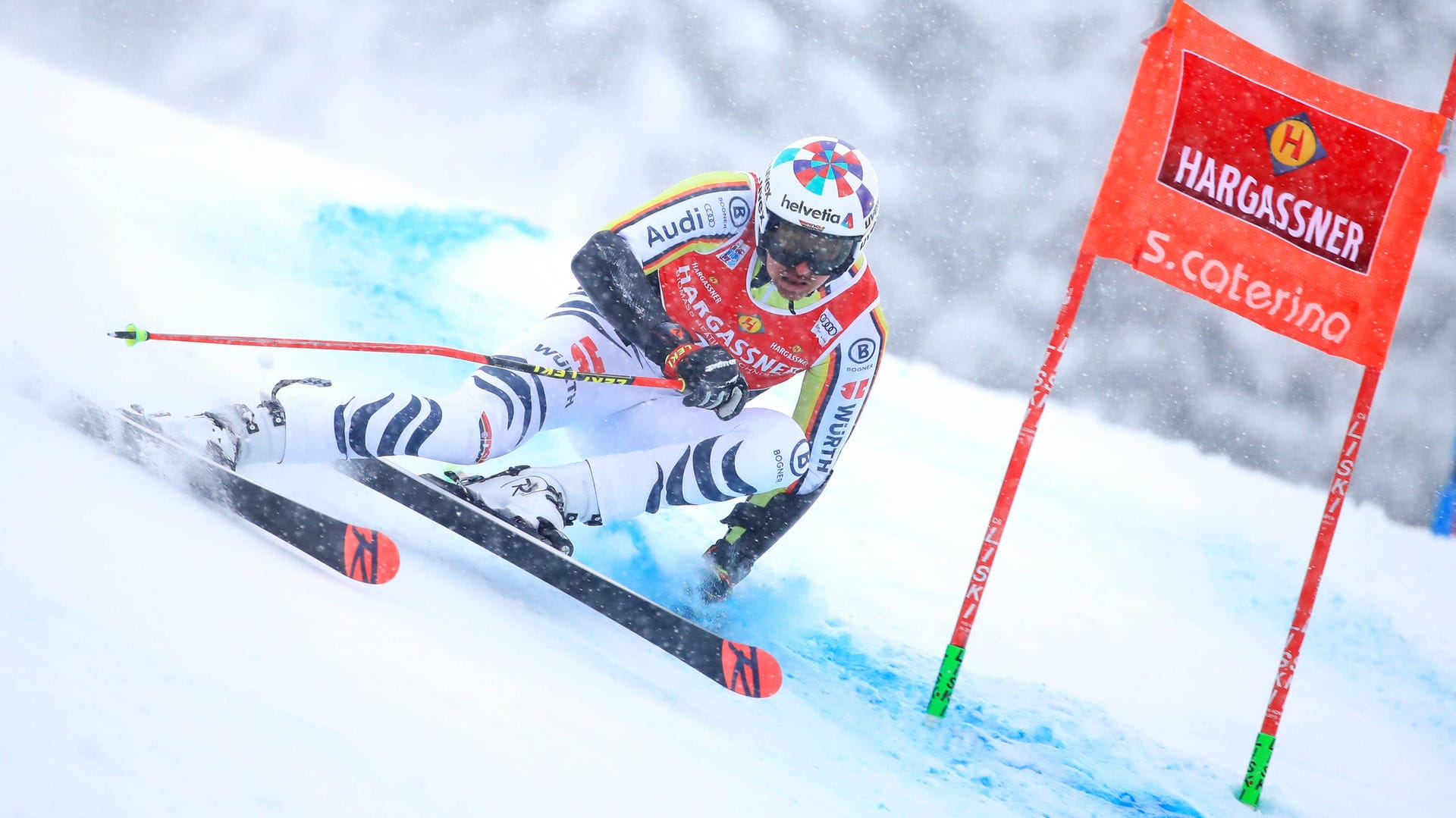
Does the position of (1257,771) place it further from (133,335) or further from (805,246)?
(133,335)

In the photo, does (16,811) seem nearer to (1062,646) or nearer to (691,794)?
(691,794)

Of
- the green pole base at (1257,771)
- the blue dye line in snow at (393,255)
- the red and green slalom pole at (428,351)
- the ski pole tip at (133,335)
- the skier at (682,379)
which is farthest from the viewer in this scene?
the blue dye line in snow at (393,255)

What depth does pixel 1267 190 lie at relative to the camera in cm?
291

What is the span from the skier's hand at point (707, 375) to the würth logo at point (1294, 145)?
1.65 metres

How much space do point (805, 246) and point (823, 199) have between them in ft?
0.43

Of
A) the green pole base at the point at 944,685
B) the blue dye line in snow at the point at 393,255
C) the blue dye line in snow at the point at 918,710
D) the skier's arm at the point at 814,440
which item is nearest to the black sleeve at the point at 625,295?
the skier's arm at the point at 814,440

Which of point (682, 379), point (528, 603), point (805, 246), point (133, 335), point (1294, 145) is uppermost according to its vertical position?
point (1294, 145)

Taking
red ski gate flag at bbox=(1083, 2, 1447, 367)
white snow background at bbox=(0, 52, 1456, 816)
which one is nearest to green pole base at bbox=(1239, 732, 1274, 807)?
white snow background at bbox=(0, 52, 1456, 816)

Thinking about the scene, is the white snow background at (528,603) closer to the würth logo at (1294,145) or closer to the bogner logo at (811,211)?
the bogner logo at (811,211)

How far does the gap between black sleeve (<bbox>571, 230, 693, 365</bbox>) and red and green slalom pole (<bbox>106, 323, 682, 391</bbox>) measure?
0.28 feet

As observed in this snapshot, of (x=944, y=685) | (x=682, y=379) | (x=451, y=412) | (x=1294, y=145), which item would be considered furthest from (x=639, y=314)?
(x=1294, y=145)

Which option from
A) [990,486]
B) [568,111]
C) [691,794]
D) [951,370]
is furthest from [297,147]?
[691,794]

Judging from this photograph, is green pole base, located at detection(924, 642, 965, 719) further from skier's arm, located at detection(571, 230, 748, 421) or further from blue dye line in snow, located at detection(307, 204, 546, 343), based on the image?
blue dye line in snow, located at detection(307, 204, 546, 343)

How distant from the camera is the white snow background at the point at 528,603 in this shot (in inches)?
53.9
